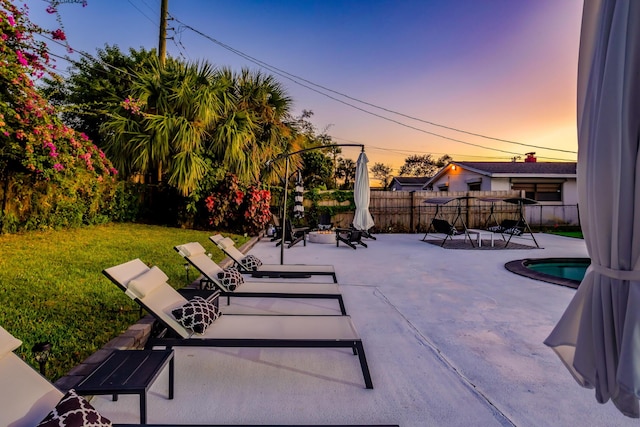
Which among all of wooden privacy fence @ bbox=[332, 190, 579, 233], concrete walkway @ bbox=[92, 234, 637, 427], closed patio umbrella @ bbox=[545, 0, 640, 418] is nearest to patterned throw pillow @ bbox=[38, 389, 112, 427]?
concrete walkway @ bbox=[92, 234, 637, 427]

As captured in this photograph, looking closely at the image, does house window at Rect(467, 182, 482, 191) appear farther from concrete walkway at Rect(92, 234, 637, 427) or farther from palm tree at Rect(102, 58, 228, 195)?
concrete walkway at Rect(92, 234, 637, 427)

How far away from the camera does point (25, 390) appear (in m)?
1.63

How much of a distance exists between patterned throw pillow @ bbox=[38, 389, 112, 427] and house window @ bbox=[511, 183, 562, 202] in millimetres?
20652

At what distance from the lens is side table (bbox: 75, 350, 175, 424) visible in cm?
180

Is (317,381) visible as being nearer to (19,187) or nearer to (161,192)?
(19,187)

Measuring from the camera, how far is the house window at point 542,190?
60.6ft

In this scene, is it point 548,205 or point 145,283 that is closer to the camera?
point 145,283

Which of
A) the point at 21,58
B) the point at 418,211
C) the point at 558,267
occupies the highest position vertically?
the point at 21,58

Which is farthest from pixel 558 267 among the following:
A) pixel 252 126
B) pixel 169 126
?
pixel 169 126

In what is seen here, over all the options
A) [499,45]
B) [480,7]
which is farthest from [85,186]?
[499,45]

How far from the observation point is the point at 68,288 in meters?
4.65

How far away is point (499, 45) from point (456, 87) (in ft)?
8.63

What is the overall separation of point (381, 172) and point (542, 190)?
93.9 ft

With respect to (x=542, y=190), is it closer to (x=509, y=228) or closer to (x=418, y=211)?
(x=418, y=211)
